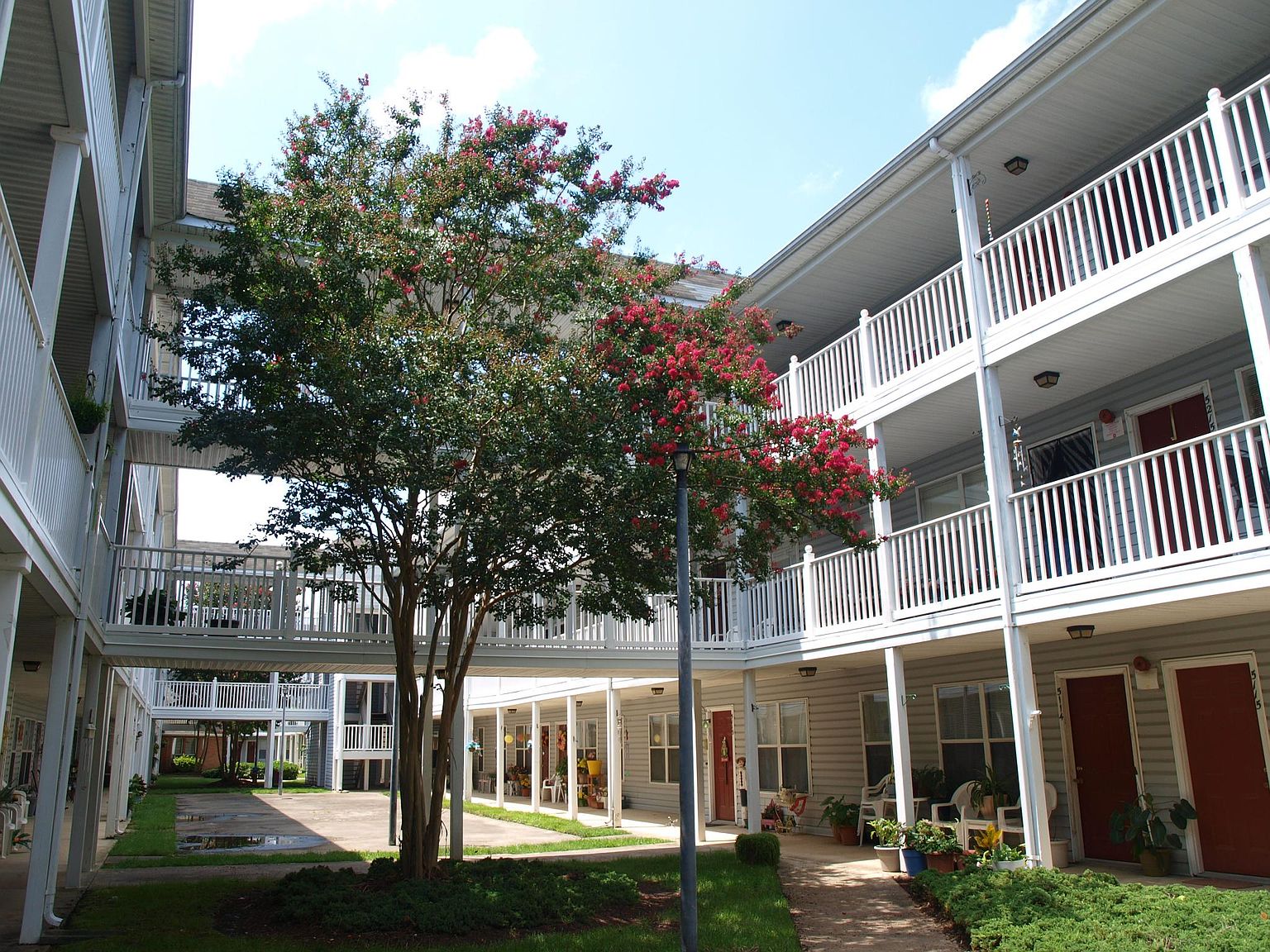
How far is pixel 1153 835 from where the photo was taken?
1090 centimetres

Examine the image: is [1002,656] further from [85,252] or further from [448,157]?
[85,252]

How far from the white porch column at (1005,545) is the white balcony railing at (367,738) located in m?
30.5

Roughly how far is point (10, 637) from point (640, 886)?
7.29 m

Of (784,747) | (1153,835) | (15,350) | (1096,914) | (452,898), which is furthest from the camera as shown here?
(784,747)

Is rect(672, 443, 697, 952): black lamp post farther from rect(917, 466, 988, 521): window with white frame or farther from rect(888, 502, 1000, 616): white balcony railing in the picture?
rect(917, 466, 988, 521): window with white frame

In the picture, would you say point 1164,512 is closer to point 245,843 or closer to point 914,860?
point 914,860

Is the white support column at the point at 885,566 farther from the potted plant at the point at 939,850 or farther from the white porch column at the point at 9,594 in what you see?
the white porch column at the point at 9,594

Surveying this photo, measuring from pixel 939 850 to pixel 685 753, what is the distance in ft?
17.9

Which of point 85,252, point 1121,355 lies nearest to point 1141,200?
point 1121,355

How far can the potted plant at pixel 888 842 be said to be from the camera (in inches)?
458

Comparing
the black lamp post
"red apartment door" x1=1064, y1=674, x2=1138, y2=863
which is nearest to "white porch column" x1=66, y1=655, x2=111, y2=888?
the black lamp post

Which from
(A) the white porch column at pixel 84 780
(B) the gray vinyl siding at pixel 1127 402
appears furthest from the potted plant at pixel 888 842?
(A) the white porch column at pixel 84 780

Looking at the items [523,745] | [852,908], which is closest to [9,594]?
[852,908]

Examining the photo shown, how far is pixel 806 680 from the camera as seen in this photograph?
17938mm
